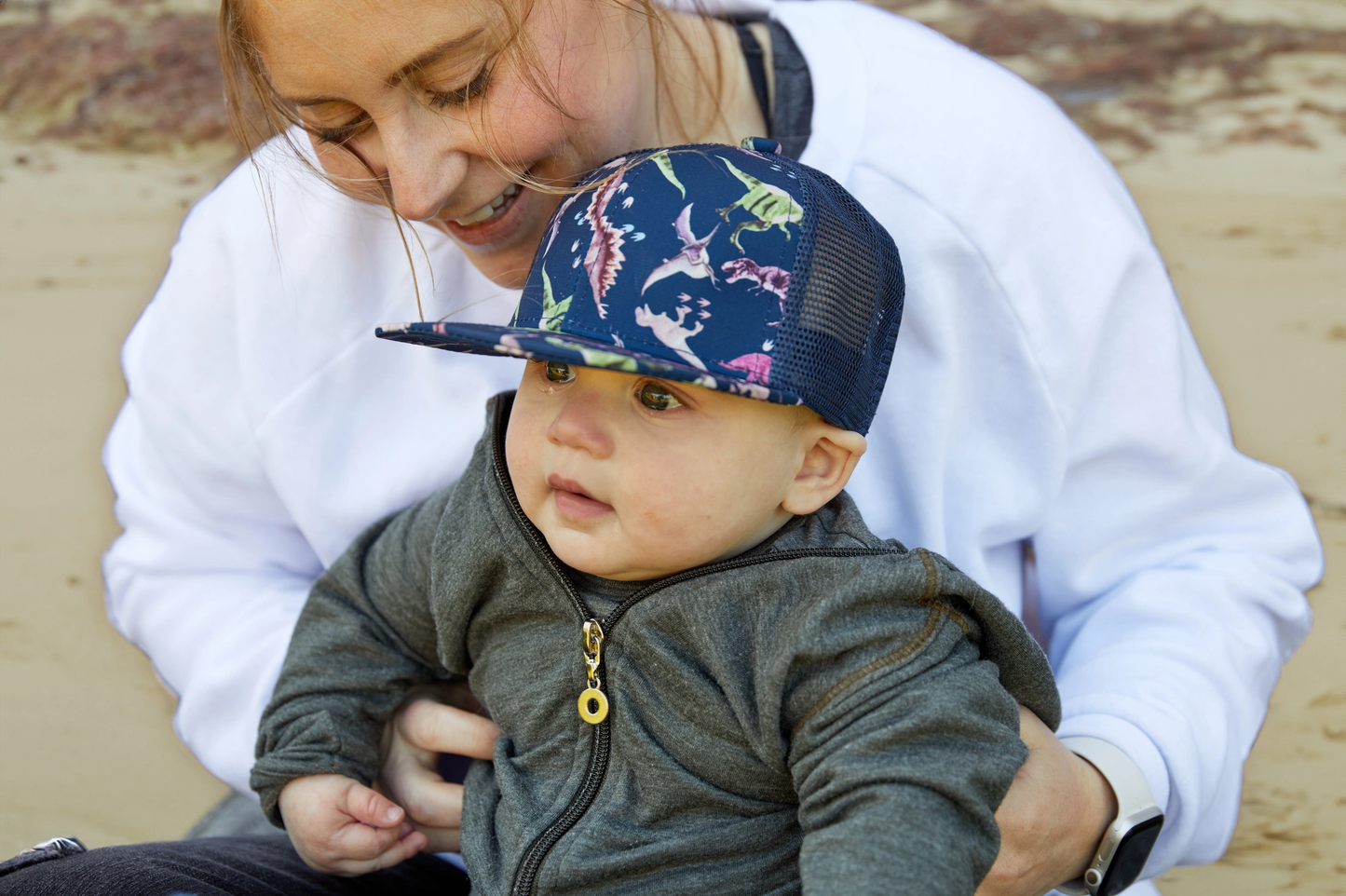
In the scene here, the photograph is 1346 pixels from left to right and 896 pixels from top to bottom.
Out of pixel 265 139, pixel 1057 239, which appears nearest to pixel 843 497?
pixel 1057 239

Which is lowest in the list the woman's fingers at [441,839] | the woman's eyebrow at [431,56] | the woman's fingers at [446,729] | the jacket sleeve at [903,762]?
the woman's fingers at [441,839]

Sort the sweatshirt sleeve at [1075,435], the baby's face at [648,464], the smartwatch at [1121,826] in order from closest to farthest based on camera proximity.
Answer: the baby's face at [648,464] < the smartwatch at [1121,826] < the sweatshirt sleeve at [1075,435]

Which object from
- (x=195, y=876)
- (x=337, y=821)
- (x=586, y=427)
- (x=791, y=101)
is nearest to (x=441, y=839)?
(x=337, y=821)

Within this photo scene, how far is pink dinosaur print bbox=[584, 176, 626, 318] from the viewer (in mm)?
1171

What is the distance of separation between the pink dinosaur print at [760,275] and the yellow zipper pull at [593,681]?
38 centimetres

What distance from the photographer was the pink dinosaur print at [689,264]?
1154mm

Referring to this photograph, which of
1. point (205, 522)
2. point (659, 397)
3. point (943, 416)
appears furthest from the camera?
point (205, 522)

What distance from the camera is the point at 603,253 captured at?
1187 millimetres

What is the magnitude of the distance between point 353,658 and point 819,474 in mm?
616

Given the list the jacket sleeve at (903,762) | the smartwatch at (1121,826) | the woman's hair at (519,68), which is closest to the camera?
the jacket sleeve at (903,762)

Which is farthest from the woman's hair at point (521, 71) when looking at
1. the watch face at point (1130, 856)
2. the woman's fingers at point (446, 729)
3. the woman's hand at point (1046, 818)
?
the watch face at point (1130, 856)

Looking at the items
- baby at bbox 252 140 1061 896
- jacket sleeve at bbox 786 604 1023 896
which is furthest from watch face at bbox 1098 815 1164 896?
jacket sleeve at bbox 786 604 1023 896

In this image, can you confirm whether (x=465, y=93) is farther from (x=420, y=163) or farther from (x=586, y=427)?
(x=586, y=427)

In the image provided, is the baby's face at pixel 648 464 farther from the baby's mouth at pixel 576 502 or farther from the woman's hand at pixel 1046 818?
the woman's hand at pixel 1046 818
